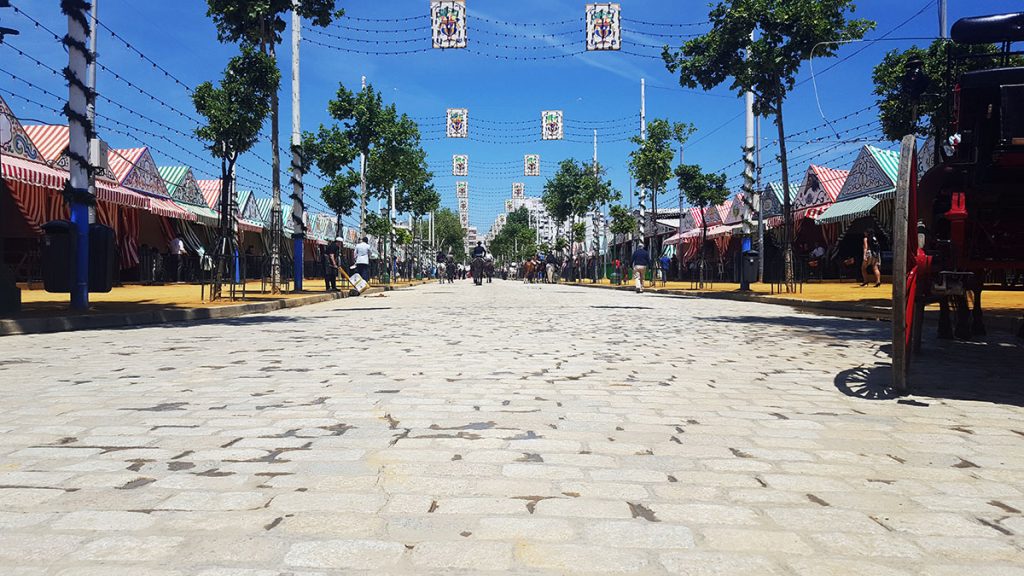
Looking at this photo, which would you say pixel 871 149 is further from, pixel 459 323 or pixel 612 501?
pixel 612 501

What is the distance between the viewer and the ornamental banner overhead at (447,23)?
71.9ft

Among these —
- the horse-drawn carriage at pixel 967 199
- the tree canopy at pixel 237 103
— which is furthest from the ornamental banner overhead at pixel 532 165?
the horse-drawn carriage at pixel 967 199

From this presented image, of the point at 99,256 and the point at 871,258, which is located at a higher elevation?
the point at 871,258

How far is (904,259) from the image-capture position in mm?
4383

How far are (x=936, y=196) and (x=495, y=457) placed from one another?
4.28 m

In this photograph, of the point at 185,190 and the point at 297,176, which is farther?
the point at 185,190

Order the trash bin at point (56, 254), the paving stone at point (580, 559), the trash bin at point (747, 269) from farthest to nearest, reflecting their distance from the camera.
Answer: the trash bin at point (747, 269), the trash bin at point (56, 254), the paving stone at point (580, 559)

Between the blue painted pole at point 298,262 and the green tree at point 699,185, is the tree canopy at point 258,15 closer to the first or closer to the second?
the blue painted pole at point 298,262

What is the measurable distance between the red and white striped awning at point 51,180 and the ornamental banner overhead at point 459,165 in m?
34.9

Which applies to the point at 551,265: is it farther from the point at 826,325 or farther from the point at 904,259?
the point at 904,259

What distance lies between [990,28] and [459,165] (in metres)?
53.8

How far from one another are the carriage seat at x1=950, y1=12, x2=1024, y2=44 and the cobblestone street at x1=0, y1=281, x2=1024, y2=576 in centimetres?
273

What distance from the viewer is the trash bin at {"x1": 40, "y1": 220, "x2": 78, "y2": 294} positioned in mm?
10852

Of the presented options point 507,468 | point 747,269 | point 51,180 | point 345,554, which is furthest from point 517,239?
point 345,554
